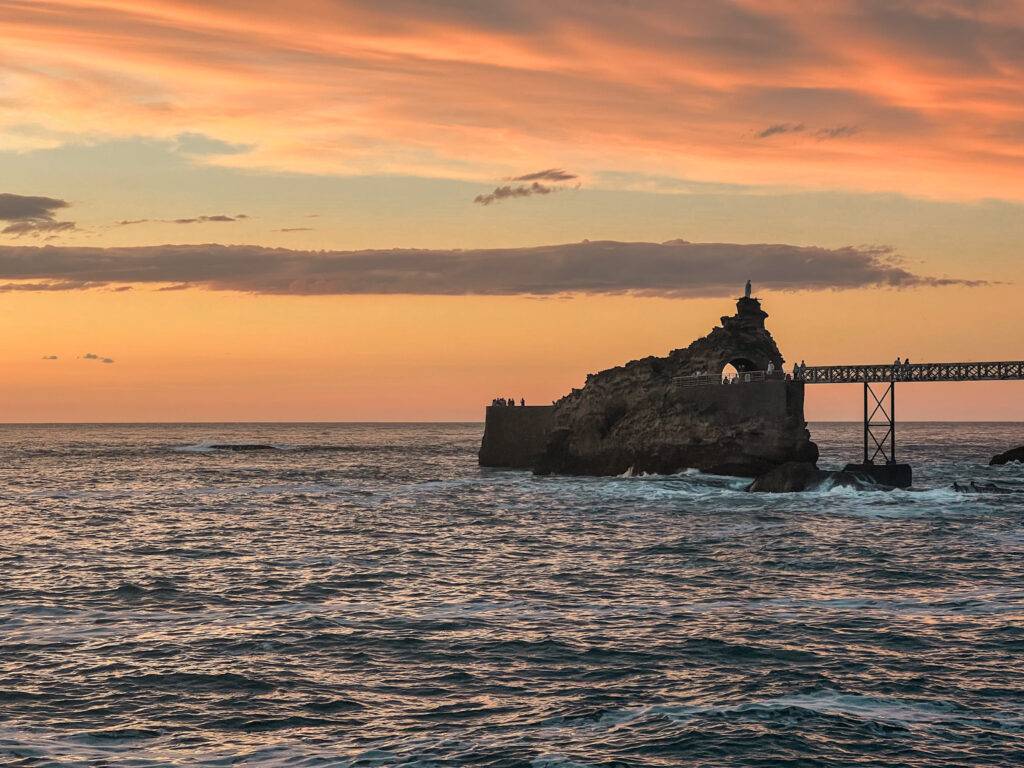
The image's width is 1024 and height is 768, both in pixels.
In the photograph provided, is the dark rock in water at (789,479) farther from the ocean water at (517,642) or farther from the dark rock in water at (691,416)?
the ocean water at (517,642)

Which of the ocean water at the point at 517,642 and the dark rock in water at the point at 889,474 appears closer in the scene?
the ocean water at the point at 517,642

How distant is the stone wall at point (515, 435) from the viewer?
10694 cm

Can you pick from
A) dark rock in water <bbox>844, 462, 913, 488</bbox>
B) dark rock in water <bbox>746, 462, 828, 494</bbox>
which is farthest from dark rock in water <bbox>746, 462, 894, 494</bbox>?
dark rock in water <bbox>844, 462, 913, 488</bbox>

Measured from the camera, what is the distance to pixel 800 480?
2859 inches

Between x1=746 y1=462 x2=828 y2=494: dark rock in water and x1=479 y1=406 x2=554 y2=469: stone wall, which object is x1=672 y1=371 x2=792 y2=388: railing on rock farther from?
x1=479 y1=406 x2=554 y2=469: stone wall

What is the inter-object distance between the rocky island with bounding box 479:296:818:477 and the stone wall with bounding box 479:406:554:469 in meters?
1.82

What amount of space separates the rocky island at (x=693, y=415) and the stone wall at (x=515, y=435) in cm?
182

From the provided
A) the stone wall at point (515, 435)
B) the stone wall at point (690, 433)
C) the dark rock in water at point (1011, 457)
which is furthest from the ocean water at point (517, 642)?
the dark rock in water at point (1011, 457)

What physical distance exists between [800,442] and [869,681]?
58.0m

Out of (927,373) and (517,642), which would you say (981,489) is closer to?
(927,373)

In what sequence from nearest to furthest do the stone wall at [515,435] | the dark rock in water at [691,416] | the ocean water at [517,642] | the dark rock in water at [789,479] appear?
the ocean water at [517,642]
the dark rock in water at [789,479]
the dark rock in water at [691,416]
the stone wall at [515,435]

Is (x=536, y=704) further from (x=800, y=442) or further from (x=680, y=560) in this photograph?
(x=800, y=442)

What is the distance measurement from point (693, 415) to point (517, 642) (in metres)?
59.6

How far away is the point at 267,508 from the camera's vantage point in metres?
67.2
